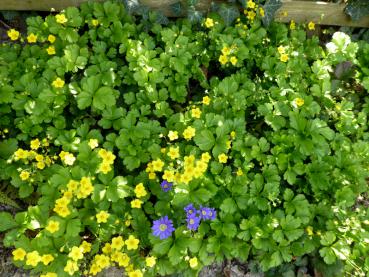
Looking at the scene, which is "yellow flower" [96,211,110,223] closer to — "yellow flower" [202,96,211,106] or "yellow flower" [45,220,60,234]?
"yellow flower" [45,220,60,234]

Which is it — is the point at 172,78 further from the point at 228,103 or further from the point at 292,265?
the point at 292,265

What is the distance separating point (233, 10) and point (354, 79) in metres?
1.33

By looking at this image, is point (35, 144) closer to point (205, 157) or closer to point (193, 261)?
point (205, 157)

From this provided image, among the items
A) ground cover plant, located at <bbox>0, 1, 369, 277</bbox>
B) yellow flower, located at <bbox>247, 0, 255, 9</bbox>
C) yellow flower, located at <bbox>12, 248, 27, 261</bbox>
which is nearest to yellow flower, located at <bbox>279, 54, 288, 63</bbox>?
ground cover plant, located at <bbox>0, 1, 369, 277</bbox>

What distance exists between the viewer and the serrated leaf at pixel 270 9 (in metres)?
3.42

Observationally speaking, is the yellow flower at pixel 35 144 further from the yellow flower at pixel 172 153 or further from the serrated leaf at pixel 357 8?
the serrated leaf at pixel 357 8

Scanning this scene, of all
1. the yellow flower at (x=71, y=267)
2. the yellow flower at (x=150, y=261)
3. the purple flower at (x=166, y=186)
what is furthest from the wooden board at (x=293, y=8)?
the yellow flower at (x=150, y=261)

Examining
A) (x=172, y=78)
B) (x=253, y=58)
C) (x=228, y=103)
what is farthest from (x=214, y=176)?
(x=253, y=58)

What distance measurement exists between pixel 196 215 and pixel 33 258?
3.48 feet

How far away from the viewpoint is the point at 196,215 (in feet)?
8.79

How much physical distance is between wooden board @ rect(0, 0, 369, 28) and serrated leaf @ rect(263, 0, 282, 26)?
14 centimetres

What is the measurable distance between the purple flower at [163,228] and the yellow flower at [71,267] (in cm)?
53

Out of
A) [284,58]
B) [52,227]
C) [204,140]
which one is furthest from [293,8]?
[52,227]

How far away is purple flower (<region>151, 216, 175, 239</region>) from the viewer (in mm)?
2592
